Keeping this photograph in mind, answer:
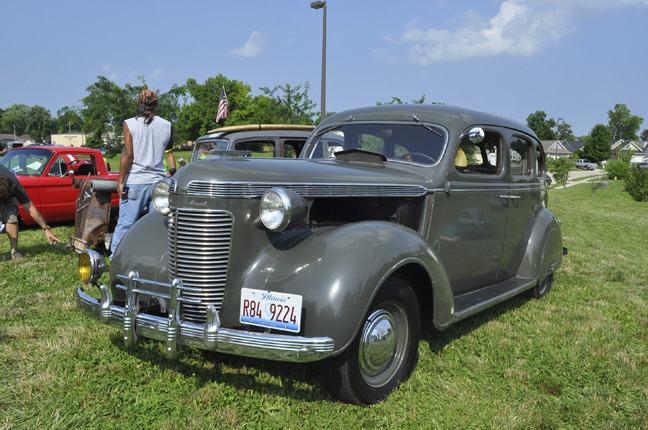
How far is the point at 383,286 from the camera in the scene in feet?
9.48

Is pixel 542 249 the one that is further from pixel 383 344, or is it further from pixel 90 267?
pixel 90 267

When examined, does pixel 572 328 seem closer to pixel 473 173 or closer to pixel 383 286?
pixel 473 173

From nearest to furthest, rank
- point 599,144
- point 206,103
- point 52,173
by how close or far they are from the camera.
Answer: point 52,173
point 206,103
point 599,144

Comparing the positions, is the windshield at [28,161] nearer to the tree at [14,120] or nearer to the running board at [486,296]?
the running board at [486,296]

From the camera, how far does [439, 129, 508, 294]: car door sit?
155 inches

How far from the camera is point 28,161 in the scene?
873 cm

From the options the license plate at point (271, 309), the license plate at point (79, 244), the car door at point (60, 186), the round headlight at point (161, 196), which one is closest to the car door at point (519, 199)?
the license plate at point (271, 309)

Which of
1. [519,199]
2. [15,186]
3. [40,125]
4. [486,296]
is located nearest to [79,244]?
[15,186]

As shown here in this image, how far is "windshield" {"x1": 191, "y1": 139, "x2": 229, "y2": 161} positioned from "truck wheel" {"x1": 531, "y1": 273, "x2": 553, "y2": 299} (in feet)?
18.7

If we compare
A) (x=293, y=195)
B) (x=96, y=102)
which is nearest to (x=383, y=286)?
(x=293, y=195)

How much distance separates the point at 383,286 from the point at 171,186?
4.41 feet

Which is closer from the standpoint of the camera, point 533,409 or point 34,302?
point 533,409

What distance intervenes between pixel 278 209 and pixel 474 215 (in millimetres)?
2078

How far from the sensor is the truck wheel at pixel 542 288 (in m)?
5.29
